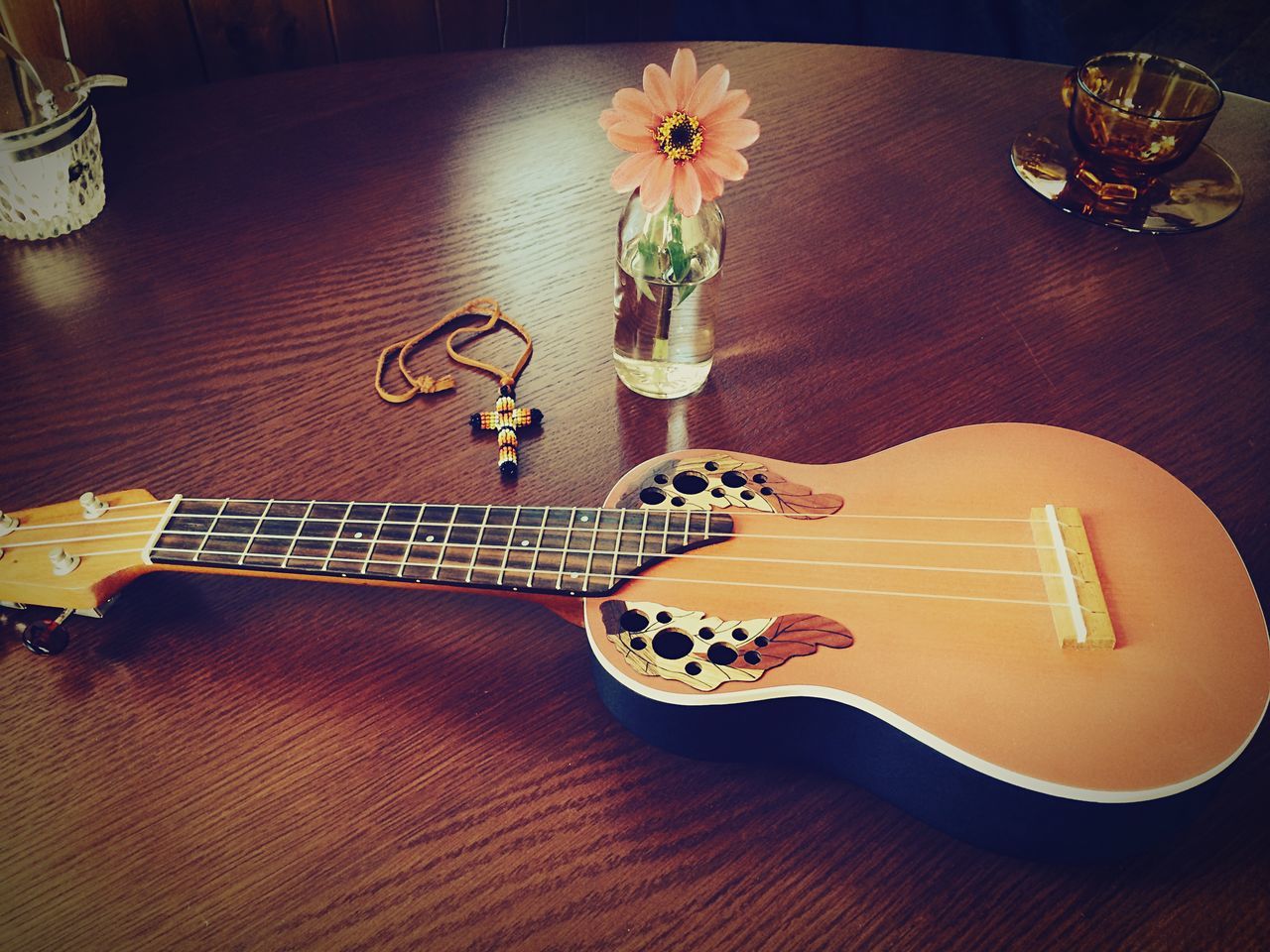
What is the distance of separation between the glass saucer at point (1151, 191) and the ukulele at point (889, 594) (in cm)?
41

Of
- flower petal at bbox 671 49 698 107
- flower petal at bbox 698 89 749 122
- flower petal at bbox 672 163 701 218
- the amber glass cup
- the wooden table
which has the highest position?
flower petal at bbox 671 49 698 107

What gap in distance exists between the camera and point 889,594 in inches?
24.3

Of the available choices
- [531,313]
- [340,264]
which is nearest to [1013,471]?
[531,313]

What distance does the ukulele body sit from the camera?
0.53 m

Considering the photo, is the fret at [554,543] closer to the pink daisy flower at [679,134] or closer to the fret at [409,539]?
the fret at [409,539]

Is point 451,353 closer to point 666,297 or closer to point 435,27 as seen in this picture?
point 666,297

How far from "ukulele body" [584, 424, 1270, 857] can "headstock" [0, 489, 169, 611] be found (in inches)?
13.8

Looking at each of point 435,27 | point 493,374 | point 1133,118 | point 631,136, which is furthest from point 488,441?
point 435,27

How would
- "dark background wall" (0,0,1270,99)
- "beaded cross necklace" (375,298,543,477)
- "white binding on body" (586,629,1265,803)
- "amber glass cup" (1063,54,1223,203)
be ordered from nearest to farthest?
"white binding on body" (586,629,1265,803) → "beaded cross necklace" (375,298,543,477) → "amber glass cup" (1063,54,1223,203) → "dark background wall" (0,0,1270,99)

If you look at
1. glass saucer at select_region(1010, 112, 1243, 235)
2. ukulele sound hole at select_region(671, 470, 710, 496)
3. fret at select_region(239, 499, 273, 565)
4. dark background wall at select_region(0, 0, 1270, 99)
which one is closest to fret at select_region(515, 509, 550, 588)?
ukulele sound hole at select_region(671, 470, 710, 496)

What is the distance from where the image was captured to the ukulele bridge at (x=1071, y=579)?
0.57 meters

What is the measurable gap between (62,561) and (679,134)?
538mm

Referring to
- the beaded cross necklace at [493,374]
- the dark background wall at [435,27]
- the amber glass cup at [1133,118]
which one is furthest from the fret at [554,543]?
the dark background wall at [435,27]

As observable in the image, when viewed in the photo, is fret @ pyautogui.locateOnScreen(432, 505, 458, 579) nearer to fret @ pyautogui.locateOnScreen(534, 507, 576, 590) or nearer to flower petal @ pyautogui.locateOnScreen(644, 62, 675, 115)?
fret @ pyautogui.locateOnScreen(534, 507, 576, 590)
